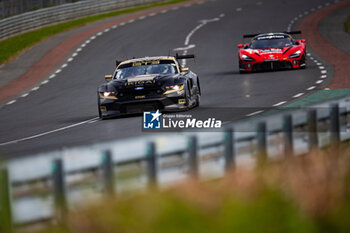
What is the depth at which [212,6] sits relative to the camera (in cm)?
5838

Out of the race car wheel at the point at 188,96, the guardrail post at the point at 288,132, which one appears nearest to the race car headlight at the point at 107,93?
the race car wheel at the point at 188,96

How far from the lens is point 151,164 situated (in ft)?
28.4

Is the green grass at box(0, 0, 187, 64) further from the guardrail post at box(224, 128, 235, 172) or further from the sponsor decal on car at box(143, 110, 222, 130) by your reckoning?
the guardrail post at box(224, 128, 235, 172)

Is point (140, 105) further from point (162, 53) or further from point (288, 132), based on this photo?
point (162, 53)

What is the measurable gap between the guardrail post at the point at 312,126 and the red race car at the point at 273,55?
699 inches

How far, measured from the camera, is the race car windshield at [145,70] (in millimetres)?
20031

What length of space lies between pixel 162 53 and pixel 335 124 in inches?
1053

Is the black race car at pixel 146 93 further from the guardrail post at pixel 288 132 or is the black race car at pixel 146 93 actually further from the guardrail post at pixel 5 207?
the guardrail post at pixel 5 207

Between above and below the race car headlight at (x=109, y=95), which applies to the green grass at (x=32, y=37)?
below

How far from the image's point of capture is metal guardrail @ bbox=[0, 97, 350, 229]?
7.77 meters

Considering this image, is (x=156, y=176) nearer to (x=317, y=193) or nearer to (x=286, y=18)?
(x=317, y=193)

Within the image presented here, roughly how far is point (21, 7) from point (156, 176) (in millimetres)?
42480

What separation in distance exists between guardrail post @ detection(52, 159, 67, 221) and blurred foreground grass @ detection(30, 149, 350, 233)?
0.35ft

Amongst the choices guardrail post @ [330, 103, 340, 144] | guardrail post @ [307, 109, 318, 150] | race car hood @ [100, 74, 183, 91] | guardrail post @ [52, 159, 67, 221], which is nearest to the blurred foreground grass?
guardrail post @ [52, 159, 67, 221]
